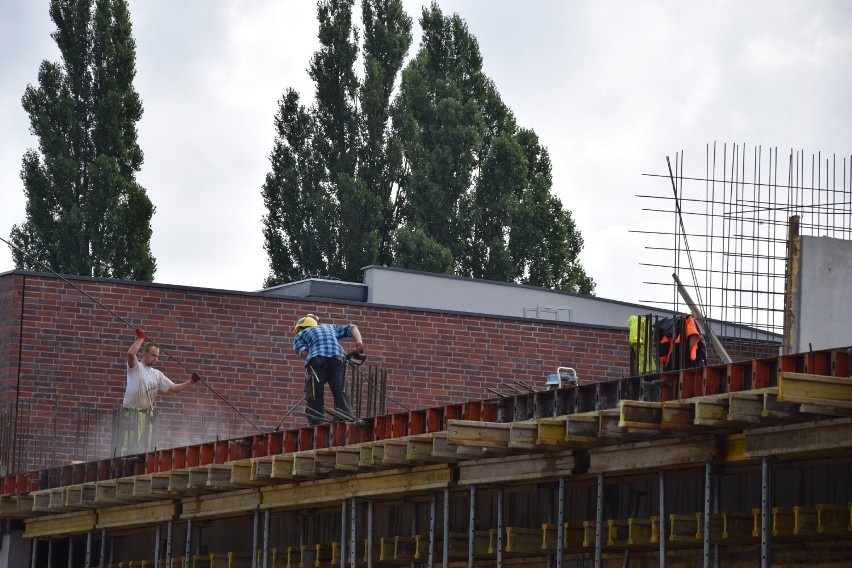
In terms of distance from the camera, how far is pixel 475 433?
17.2 m

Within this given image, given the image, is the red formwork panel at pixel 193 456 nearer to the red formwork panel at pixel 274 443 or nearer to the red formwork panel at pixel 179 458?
the red formwork panel at pixel 179 458

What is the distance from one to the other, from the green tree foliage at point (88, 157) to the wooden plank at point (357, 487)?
2476cm

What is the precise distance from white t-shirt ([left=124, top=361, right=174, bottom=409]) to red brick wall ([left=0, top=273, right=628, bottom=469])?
A: 1899 millimetres

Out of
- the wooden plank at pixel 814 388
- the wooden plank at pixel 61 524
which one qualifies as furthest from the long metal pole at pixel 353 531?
the wooden plank at pixel 814 388

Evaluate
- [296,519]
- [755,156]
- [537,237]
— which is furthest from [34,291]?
[537,237]

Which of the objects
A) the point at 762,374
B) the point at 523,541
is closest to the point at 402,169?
the point at 523,541

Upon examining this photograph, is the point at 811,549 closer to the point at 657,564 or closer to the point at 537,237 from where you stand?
the point at 657,564

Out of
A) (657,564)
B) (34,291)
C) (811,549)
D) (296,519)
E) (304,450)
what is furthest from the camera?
(34,291)

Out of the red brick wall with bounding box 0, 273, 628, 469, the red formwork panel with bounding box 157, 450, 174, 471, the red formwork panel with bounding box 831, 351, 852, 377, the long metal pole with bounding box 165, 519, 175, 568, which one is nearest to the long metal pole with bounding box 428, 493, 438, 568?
the red formwork panel with bounding box 157, 450, 174, 471

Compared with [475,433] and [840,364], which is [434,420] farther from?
[840,364]

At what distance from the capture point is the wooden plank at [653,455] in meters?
15.7

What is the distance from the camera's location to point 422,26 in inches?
2077

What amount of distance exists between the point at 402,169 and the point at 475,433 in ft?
115

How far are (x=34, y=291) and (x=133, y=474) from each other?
24.5ft
